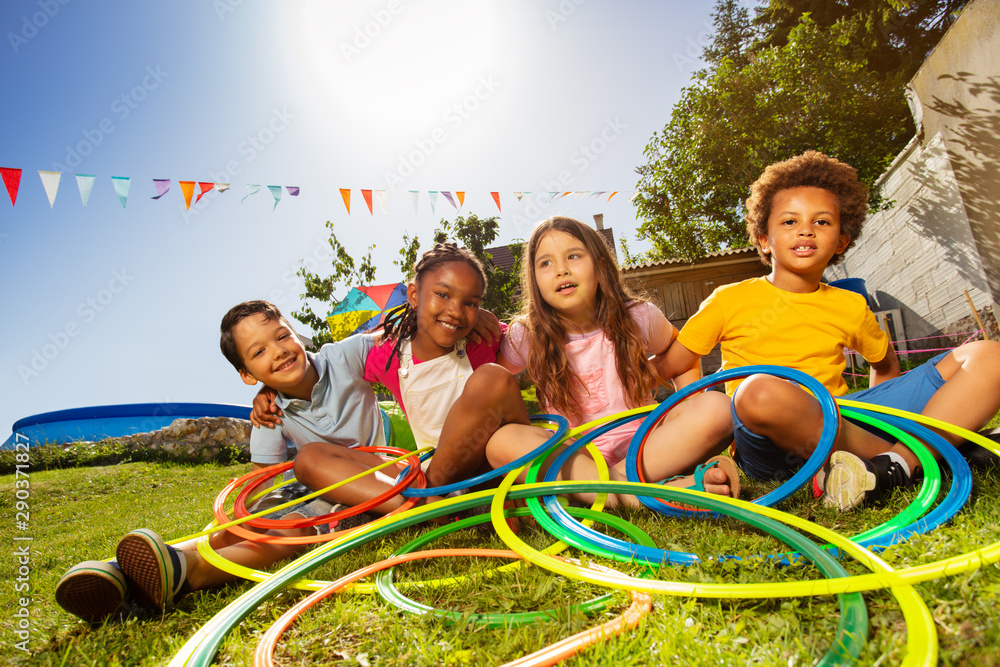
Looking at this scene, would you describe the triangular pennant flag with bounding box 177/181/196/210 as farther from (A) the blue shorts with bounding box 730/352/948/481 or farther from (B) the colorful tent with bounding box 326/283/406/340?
(A) the blue shorts with bounding box 730/352/948/481

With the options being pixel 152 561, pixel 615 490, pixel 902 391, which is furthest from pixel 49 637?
pixel 902 391

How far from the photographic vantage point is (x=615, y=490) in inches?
67.6

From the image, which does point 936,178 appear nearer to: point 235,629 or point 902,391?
point 902,391

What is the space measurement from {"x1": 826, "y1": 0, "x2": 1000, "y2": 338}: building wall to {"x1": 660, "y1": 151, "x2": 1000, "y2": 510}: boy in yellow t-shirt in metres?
7.29

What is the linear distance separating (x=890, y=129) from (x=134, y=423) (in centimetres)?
1606

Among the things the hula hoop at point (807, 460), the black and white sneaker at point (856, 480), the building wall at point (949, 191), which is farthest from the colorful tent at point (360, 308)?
the building wall at point (949, 191)

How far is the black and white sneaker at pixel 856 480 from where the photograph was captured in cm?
168

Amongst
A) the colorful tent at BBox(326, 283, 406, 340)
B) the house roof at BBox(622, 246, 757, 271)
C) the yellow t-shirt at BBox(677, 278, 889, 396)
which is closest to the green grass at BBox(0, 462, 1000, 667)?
the yellow t-shirt at BBox(677, 278, 889, 396)

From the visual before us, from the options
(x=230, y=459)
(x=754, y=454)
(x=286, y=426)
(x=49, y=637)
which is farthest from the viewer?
(x=230, y=459)

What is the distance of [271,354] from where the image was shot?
248 cm

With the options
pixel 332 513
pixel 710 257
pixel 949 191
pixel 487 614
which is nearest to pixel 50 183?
pixel 332 513

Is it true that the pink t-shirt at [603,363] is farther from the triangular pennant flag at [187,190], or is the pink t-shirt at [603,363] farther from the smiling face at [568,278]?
the triangular pennant flag at [187,190]

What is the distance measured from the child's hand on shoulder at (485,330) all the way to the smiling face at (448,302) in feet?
0.21

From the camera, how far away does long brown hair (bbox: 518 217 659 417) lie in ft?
8.20
